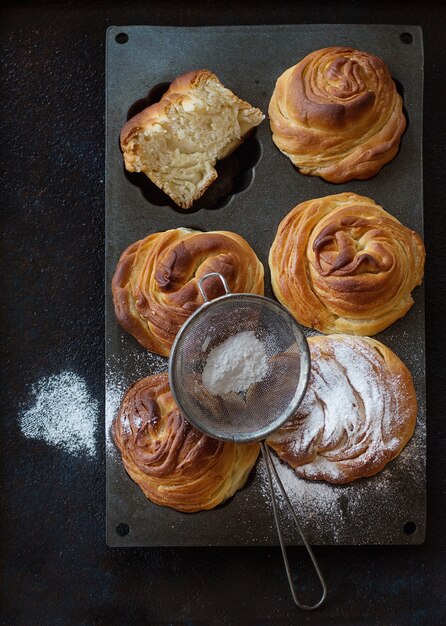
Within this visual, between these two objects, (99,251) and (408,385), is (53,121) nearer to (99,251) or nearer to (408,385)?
(99,251)

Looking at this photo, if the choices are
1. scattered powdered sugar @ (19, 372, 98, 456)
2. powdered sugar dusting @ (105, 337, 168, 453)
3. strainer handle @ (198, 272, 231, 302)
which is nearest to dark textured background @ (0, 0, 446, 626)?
scattered powdered sugar @ (19, 372, 98, 456)

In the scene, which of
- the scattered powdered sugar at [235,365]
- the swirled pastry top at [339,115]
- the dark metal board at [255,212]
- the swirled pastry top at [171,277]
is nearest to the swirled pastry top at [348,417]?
the dark metal board at [255,212]

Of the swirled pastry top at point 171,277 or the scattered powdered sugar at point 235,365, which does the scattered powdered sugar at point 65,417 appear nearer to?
the swirled pastry top at point 171,277

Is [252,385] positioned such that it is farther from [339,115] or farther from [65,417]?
[339,115]

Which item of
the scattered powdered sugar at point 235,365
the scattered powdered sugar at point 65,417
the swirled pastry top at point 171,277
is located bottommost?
the scattered powdered sugar at point 65,417

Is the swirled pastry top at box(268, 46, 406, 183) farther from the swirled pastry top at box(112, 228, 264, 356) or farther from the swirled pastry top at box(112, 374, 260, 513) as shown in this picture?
the swirled pastry top at box(112, 374, 260, 513)

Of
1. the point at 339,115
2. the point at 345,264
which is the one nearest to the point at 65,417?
the point at 345,264

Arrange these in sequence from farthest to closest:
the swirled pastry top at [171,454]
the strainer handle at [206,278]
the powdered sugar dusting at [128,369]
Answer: the powdered sugar dusting at [128,369] → the swirled pastry top at [171,454] → the strainer handle at [206,278]
